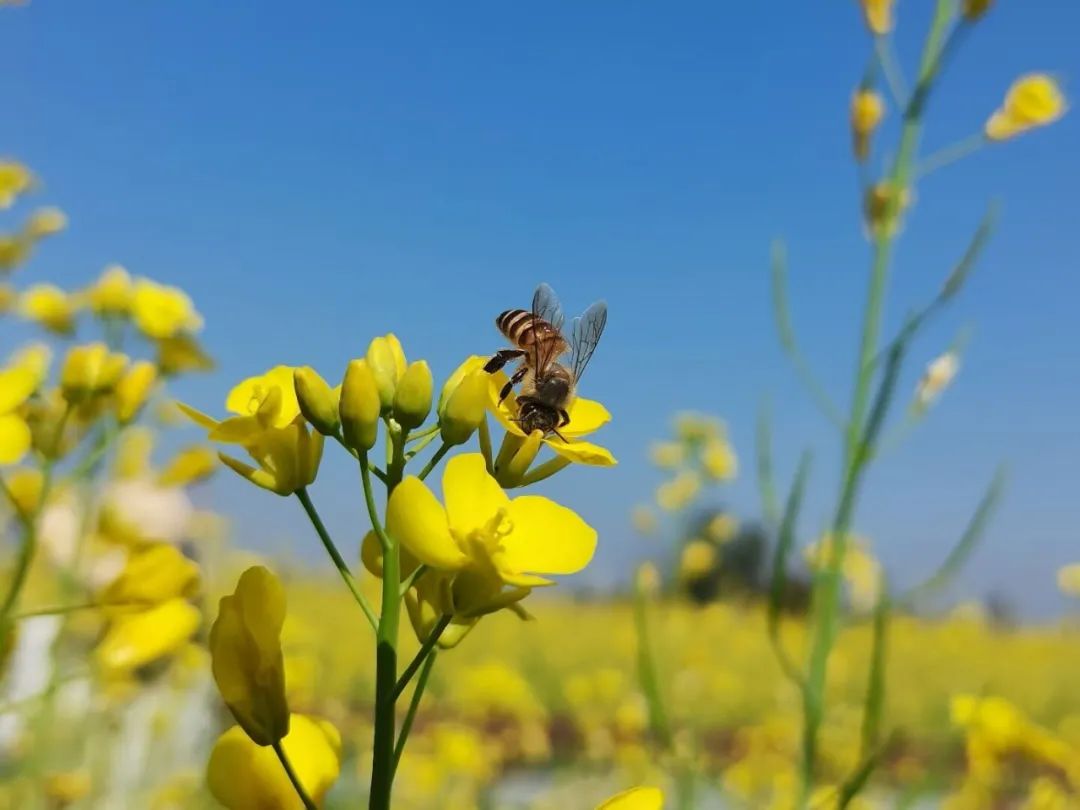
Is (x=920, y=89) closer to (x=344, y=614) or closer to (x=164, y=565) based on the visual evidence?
(x=164, y=565)

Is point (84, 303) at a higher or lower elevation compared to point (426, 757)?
higher

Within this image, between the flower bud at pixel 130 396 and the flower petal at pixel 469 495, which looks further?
the flower bud at pixel 130 396

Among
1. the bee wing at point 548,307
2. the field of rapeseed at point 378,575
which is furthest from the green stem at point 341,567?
the bee wing at point 548,307

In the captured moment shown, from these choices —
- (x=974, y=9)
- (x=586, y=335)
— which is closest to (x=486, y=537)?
(x=586, y=335)

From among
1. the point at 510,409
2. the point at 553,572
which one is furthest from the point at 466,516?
the point at 510,409

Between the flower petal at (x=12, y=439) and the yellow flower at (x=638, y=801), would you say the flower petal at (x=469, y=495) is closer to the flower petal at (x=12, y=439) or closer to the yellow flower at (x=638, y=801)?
the yellow flower at (x=638, y=801)

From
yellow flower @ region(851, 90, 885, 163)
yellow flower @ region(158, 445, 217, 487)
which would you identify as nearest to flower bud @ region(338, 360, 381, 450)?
yellow flower @ region(158, 445, 217, 487)

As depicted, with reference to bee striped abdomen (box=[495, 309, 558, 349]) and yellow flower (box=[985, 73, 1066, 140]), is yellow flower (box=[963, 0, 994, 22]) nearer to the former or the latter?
yellow flower (box=[985, 73, 1066, 140])
